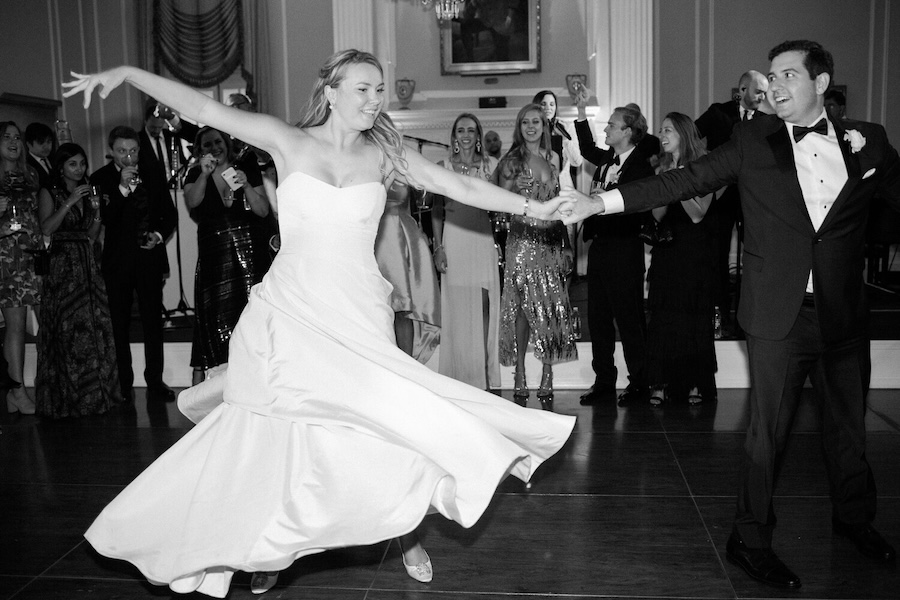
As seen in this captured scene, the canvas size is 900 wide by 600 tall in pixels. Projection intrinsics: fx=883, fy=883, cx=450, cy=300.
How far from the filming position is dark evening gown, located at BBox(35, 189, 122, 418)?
5.00 m

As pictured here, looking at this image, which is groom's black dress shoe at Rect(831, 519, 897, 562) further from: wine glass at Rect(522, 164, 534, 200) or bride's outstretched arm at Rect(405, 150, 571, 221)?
wine glass at Rect(522, 164, 534, 200)

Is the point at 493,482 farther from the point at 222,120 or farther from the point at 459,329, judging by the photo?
the point at 459,329

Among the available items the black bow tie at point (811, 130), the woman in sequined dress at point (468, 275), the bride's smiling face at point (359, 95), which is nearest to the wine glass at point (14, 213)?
the woman in sequined dress at point (468, 275)

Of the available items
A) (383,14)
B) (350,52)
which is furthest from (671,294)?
(383,14)

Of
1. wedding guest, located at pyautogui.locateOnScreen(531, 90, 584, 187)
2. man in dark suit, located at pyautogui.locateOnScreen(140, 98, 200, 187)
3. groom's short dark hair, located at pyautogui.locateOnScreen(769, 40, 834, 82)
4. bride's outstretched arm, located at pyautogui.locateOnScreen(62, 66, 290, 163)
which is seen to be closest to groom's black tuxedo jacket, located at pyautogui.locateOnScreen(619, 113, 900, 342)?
groom's short dark hair, located at pyautogui.locateOnScreen(769, 40, 834, 82)

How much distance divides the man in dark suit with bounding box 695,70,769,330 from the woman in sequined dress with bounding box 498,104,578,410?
959 millimetres

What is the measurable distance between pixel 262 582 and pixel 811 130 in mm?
2206

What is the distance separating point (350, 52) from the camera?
9.12ft

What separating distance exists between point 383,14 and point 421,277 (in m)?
5.55

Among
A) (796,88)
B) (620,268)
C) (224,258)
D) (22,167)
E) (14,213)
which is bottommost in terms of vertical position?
(620,268)

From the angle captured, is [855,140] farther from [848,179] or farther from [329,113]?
[329,113]

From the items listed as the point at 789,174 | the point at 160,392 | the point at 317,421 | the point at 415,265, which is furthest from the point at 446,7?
the point at 317,421

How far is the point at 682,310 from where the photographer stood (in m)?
4.99

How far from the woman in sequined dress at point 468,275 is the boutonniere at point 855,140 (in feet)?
8.97
